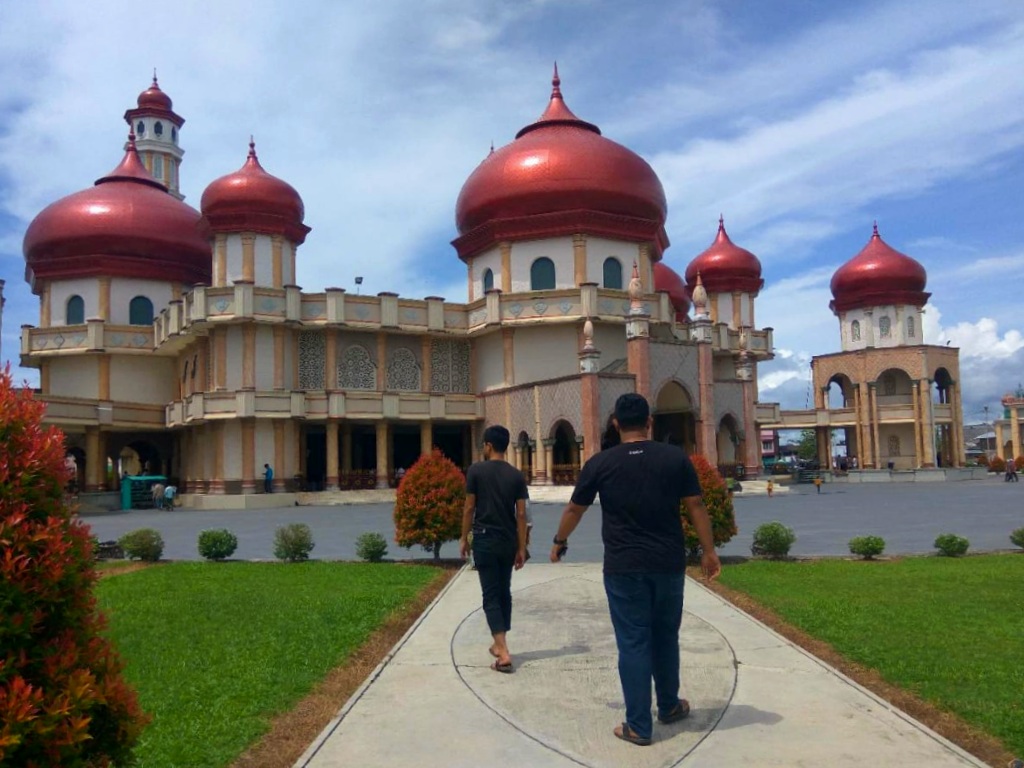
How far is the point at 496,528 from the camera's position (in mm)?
6477

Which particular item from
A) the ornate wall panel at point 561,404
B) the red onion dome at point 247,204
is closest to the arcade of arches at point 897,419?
the ornate wall panel at point 561,404

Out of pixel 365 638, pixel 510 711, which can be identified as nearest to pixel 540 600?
pixel 365 638

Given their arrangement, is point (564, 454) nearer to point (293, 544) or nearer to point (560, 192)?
point (560, 192)

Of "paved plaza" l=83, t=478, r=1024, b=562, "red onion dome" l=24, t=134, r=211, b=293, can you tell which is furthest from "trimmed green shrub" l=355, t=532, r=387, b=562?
"red onion dome" l=24, t=134, r=211, b=293

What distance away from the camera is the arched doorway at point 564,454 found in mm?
31172

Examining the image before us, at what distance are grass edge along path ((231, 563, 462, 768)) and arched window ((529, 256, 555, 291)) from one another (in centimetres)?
2781

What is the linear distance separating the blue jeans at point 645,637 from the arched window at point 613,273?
30983 millimetres

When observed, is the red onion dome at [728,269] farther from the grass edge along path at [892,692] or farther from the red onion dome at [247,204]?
the grass edge along path at [892,692]

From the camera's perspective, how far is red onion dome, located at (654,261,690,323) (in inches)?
1884

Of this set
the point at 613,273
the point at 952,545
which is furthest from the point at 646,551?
the point at 613,273

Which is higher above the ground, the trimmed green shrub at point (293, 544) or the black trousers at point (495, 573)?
the black trousers at point (495, 573)

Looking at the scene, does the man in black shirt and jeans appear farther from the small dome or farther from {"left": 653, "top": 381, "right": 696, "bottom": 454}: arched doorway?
the small dome

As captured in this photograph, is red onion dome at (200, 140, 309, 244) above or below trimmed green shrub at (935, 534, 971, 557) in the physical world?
above

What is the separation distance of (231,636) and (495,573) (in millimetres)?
2488
